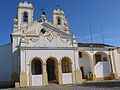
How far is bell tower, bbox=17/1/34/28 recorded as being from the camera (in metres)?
20.0

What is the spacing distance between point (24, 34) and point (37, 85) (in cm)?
748

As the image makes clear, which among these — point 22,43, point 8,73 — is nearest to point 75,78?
point 22,43

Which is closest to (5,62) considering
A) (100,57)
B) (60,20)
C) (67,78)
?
(67,78)

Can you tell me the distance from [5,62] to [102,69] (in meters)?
13.5

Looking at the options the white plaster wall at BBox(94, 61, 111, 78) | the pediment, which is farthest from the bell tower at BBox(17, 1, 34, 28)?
the white plaster wall at BBox(94, 61, 111, 78)

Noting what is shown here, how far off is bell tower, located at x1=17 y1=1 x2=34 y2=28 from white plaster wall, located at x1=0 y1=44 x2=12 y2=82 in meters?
4.15

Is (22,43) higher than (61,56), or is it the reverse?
(22,43)

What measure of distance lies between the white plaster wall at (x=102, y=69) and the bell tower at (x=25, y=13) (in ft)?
38.6

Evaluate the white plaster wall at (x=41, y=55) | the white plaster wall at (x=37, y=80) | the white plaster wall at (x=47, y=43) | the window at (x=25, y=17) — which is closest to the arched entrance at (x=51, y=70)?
the white plaster wall at (x=41, y=55)

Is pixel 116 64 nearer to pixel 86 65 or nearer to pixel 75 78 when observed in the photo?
pixel 86 65

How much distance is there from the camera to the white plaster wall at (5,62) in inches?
710

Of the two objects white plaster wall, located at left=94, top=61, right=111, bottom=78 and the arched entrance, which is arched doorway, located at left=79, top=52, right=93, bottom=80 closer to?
white plaster wall, located at left=94, top=61, right=111, bottom=78

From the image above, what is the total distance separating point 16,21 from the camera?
1969 cm

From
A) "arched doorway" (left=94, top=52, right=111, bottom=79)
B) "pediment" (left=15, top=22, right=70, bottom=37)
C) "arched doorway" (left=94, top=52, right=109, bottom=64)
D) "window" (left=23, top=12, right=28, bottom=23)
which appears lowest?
"arched doorway" (left=94, top=52, right=111, bottom=79)
